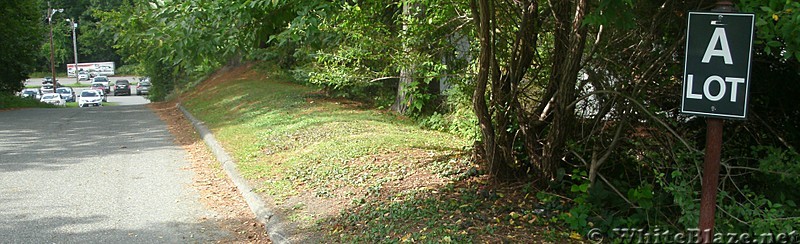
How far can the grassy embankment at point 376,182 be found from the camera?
6.23 m

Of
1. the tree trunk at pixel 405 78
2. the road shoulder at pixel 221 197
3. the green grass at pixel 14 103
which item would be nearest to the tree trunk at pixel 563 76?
the tree trunk at pixel 405 78

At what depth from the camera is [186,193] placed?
916 centimetres

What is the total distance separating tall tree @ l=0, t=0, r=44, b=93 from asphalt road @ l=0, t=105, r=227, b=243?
557 inches

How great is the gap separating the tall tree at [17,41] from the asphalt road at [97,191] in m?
14.2

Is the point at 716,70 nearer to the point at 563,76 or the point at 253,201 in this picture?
the point at 563,76

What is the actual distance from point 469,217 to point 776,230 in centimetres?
244

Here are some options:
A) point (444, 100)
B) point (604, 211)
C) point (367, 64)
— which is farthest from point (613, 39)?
point (444, 100)

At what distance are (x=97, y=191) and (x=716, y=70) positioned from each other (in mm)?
7943

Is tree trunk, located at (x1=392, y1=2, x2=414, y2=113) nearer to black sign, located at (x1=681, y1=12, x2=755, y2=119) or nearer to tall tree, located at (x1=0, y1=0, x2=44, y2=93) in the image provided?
black sign, located at (x1=681, y1=12, x2=755, y2=119)

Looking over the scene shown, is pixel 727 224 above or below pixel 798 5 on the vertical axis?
below

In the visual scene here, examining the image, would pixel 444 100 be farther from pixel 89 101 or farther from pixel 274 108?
pixel 89 101

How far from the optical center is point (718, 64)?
3588 mm

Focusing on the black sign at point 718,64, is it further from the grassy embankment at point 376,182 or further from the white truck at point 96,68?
the white truck at point 96,68

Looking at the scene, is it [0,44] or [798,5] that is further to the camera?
[0,44]
